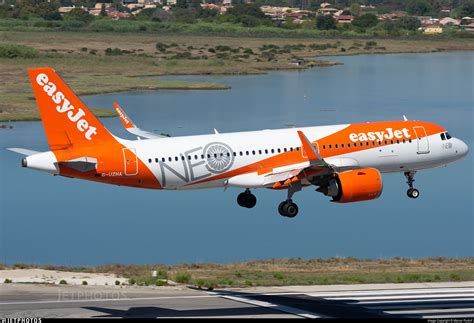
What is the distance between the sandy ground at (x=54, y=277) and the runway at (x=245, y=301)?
71.0 inches

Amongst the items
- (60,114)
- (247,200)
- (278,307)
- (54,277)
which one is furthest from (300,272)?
(60,114)

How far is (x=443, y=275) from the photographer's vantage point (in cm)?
5550

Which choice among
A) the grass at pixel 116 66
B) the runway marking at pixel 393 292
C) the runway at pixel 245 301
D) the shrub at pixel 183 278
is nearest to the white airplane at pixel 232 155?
the shrub at pixel 183 278

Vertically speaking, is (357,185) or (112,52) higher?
(112,52)

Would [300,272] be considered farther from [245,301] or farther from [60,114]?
[60,114]

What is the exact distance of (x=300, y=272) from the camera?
5875 centimetres

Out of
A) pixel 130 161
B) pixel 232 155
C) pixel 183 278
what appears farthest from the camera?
pixel 232 155

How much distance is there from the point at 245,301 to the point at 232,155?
62.8 feet

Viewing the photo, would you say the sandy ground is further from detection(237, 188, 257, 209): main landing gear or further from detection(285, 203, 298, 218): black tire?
detection(237, 188, 257, 209): main landing gear

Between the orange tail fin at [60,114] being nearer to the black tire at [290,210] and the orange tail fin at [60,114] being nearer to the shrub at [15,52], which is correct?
the black tire at [290,210]

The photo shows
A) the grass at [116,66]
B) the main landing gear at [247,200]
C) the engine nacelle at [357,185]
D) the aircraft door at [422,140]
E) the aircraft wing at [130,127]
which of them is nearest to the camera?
the engine nacelle at [357,185]

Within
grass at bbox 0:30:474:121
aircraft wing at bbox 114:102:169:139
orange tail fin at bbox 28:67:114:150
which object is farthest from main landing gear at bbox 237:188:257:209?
grass at bbox 0:30:474:121

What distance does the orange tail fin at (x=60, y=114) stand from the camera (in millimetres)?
61469

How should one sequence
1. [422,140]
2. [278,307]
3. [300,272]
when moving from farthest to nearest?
[422,140], [300,272], [278,307]
